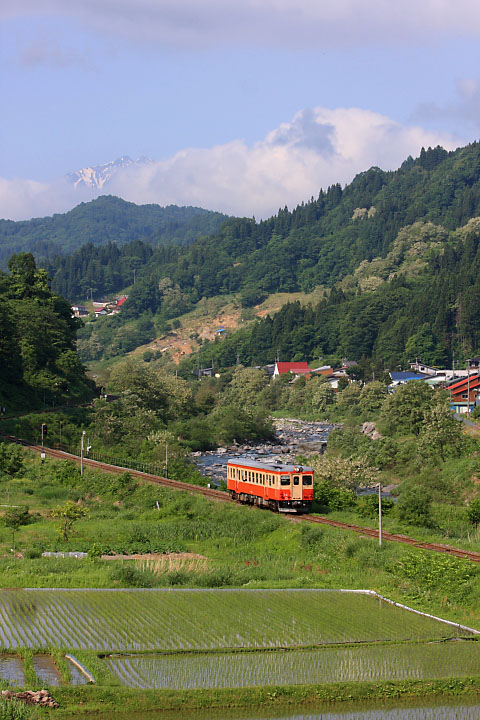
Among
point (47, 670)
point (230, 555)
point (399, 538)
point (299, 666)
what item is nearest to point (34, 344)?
point (230, 555)

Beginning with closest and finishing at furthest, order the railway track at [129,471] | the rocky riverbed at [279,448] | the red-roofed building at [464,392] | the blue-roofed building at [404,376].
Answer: the railway track at [129,471] < the rocky riverbed at [279,448] < the red-roofed building at [464,392] < the blue-roofed building at [404,376]

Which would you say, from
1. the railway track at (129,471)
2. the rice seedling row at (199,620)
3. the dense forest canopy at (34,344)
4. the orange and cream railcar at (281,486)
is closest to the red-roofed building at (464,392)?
the dense forest canopy at (34,344)

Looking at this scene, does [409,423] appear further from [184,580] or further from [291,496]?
[184,580]

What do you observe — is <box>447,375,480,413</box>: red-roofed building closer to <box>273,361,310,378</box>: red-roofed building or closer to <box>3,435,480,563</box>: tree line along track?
<box>273,361,310,378</box>: red-roofed building

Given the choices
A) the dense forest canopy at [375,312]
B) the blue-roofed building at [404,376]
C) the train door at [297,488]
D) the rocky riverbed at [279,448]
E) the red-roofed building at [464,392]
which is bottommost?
the rocky riverbed at [279,448]

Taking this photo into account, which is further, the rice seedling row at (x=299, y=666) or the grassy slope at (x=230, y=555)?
the grassy slope at (x=230, y=555)

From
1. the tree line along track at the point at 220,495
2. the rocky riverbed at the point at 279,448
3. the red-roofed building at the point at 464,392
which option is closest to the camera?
the tree line along track at the point at 220,495

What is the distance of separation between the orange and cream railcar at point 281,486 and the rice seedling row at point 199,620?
10.7 meters

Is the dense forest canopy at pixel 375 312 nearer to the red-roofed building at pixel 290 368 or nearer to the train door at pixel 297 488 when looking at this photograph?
the red-roofed building at pixel 290 368

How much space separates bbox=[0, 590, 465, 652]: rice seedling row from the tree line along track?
5.29 metres

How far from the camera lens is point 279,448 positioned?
79375 mm

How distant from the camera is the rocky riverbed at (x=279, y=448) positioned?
66.3 metres

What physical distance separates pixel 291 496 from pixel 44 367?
138ft

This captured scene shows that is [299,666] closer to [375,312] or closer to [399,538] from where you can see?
[399,538]
